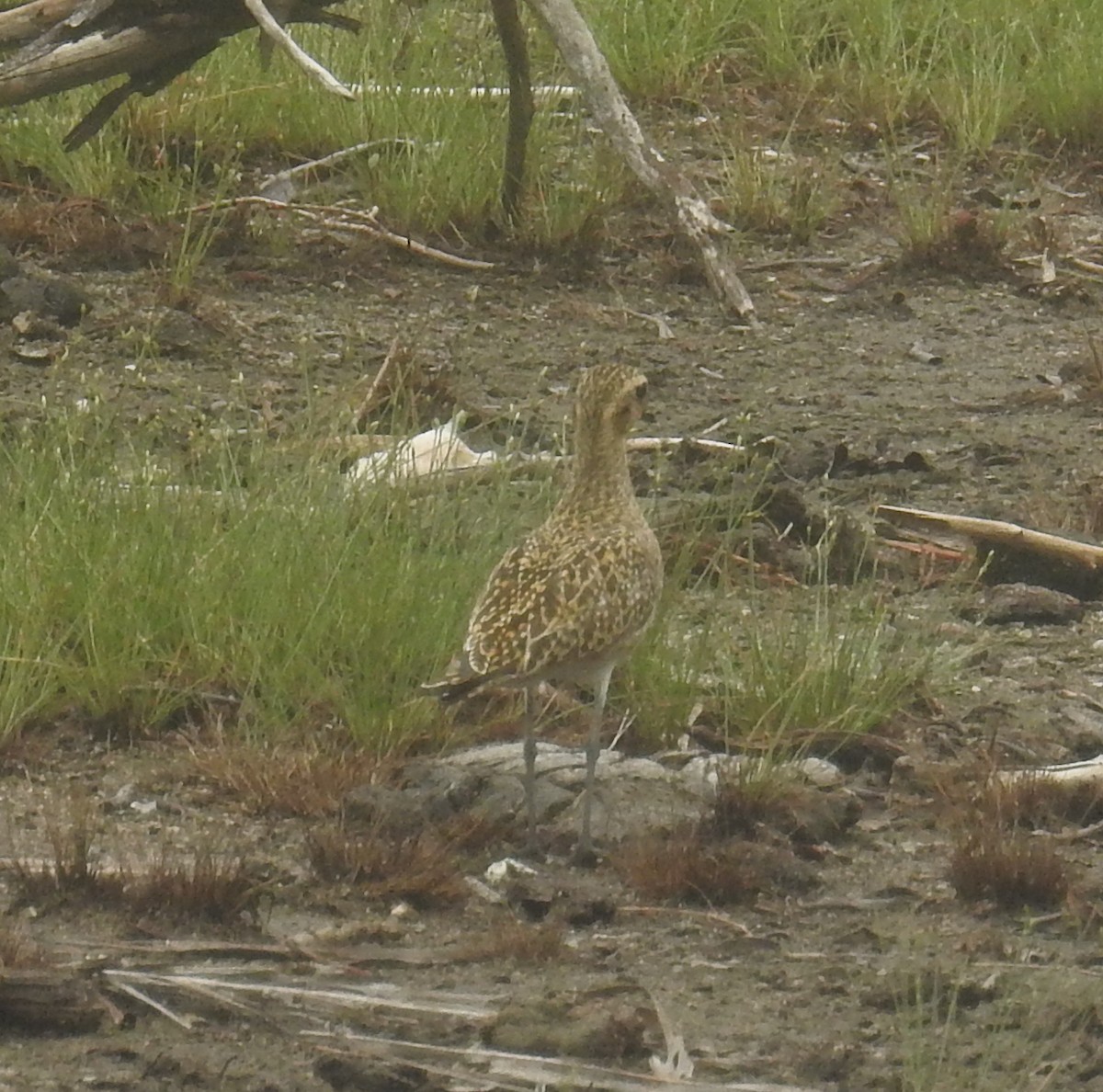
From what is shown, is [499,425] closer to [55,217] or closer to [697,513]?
[697,513]

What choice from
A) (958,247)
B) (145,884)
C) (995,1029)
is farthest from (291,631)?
(958,247)

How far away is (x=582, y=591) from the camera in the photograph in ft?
16.8

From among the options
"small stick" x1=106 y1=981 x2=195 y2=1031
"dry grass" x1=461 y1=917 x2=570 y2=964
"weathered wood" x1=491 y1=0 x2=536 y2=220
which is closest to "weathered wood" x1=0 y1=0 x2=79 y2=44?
"weathered wood" x1=491 y1=0 x2=536 y2=220

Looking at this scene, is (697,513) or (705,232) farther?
(705,232)

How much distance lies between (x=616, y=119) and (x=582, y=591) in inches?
121

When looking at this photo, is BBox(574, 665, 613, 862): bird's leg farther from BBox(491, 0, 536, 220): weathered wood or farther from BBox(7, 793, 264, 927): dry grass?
BBox(491, 0, 536, 220): weathered wood

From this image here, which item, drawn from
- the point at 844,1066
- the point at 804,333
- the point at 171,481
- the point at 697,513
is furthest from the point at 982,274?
the point at 844,1066

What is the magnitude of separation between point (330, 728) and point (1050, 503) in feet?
10.2

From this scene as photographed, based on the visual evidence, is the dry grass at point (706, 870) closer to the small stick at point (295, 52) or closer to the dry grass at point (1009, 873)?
the dry grass at point (1009, 873)

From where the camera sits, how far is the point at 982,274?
1042 cm

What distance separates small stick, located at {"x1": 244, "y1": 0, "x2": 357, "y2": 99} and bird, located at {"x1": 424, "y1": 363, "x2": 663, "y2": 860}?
95 cm

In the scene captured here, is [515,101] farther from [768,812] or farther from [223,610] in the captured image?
[768,812]

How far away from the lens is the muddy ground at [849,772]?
13.7 feet

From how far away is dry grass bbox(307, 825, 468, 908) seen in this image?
16.0ft
